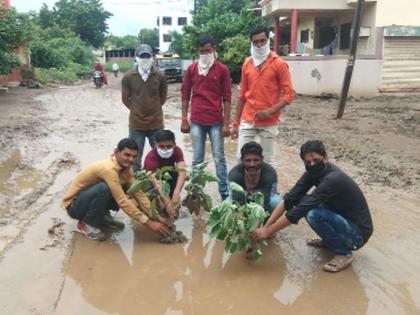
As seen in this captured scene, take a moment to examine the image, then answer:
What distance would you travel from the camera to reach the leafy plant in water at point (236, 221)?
376cm

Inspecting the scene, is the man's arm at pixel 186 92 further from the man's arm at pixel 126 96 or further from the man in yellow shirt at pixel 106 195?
the man in yellow shirt at pixel 106 195

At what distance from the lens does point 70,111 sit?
47.6ft

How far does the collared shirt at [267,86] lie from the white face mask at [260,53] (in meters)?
0.04

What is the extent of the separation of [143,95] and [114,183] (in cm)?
150

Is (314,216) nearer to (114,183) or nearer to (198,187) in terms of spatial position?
(198,187)

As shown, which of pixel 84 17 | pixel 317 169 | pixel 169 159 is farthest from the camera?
pixel 84 17

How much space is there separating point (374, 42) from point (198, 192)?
13.9 metres

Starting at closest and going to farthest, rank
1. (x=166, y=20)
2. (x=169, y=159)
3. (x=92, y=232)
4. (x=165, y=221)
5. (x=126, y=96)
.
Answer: (x=165, y=221)
(x=92, y=232)
(x=169, y=159)
(x=126, y=96)
(x=166, y=20)

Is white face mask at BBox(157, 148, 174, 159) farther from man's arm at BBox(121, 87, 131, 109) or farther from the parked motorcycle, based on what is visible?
the parked motorcycle

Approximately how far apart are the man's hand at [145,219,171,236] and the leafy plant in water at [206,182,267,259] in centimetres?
70

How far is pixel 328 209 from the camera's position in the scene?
3.94 meters

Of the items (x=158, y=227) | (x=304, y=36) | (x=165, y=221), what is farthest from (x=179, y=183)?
(x=304, y=36)

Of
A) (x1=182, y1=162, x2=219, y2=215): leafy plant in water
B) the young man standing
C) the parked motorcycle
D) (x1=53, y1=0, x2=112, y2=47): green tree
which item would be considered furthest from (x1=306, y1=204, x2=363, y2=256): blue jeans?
(x1=53, y1=0, x2=112, y2=47): green tree

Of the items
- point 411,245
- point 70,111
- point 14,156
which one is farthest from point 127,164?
point 70,111
